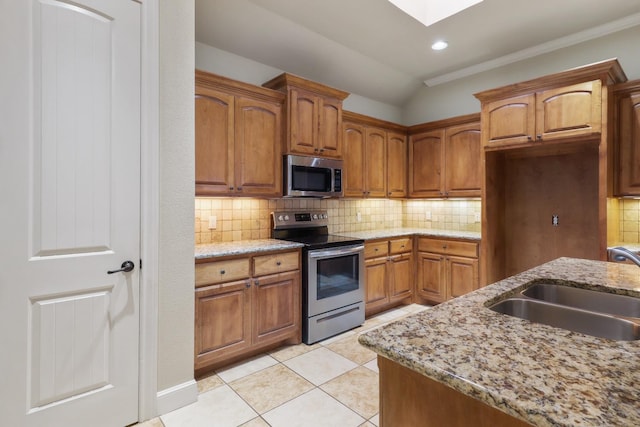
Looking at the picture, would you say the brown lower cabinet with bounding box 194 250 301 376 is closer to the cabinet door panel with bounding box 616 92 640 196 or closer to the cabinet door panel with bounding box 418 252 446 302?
the cabinet door panel with bounding box 418 252 446 302

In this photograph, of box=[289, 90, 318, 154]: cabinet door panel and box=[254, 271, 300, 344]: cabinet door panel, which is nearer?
box=[254, 271, 300, 344]: cabinet door panel

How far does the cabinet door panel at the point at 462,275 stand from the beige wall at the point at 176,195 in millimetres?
2825

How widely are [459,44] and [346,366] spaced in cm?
339

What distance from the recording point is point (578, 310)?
1.17m

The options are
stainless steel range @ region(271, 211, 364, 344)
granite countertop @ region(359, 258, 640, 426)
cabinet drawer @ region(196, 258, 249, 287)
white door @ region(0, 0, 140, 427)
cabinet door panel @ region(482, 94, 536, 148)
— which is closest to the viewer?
granite countertop @ region(359, 258, 640, 426)

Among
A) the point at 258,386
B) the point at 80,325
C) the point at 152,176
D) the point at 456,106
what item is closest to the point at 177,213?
the point at 152,176

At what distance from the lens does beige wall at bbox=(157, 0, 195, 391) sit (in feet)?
6.47

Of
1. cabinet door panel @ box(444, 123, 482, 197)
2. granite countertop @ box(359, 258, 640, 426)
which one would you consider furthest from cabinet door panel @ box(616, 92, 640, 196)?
granite countertop @ box(359, 258, 640, 426)

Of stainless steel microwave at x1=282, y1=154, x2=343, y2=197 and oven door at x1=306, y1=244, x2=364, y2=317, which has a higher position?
stainless steel microwave at x1=282, y1=154, x2=343, y2=197

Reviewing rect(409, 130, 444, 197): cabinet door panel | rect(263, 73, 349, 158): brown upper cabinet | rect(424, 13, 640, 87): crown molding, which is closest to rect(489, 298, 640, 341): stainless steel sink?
rect(263, 73, 349, 158): brown upper cabinet

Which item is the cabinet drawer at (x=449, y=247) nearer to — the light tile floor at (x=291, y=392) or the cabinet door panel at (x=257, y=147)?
the light tile floor at (x=291, y=392)

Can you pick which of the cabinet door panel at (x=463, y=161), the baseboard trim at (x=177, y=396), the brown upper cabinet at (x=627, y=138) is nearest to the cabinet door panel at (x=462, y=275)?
the cabinet door panel at (x=463, y=161)

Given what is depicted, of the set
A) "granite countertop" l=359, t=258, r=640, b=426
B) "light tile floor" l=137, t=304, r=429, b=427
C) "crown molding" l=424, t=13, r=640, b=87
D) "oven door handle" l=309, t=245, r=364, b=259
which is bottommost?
"light tile floor" l=137, t=304, r=429, b=427

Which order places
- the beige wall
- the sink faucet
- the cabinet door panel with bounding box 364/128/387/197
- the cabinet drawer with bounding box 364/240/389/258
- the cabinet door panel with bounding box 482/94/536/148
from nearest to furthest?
the sink faucet → the beige wall → the cabinet door panel with bounding box 482/94/536/148 → the cabinet drawer with bounding box 364/240/389/258 → the cabinet door panel with bounding box 364/128/387/197
